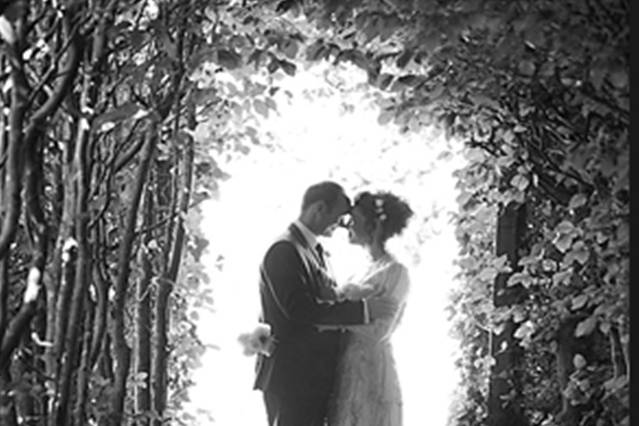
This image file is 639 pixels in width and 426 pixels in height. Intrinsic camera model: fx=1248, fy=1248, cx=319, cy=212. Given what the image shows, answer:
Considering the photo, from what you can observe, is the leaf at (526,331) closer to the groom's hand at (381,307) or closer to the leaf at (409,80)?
the groom's hand at (381,307)

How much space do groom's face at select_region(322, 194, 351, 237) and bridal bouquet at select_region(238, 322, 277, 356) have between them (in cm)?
36

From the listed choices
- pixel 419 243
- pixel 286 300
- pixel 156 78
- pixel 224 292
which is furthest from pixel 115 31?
pixel 419 243

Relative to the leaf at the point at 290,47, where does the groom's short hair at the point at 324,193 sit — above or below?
below

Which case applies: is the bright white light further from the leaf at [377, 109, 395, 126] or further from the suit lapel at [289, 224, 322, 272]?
the leaf at [377, 109, 395, 126]

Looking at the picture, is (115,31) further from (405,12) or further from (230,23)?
(230,23)

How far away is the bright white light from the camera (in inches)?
157

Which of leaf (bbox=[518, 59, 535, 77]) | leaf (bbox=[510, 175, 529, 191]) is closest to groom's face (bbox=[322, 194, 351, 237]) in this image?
leaf (bbox=[510, 175, 529, 191])

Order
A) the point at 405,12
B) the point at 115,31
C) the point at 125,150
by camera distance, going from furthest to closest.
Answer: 1. the point at 125,150
2. the point at 405,12
3. the point at 115,31

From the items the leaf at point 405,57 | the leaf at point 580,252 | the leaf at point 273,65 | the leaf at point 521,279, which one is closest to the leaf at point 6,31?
the leaf at point 273,65

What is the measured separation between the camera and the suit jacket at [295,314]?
12.2 ft

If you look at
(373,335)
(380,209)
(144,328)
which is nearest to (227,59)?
(144,328)

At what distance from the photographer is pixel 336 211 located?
3.82 meters

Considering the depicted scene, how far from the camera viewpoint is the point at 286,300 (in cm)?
371

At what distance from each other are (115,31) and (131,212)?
0.53m
